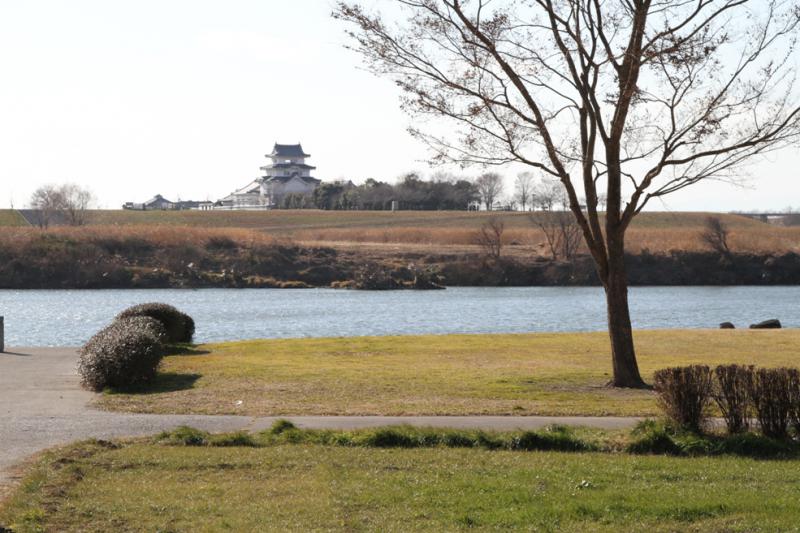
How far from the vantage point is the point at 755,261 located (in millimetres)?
106062

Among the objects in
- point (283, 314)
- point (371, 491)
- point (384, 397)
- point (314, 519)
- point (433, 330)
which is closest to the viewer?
point (314, 519)

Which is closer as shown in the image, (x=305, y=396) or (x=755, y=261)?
(x=305, y=396)

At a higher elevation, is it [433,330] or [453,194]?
[453,194]

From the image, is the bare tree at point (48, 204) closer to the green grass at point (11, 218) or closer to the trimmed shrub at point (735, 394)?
the green grass at point (11, 218)

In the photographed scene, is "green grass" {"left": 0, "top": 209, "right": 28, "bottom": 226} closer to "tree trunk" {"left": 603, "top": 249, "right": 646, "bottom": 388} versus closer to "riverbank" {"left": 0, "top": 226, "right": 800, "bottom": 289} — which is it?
"riverbank" {"left": 0, "top": 226, "right": 800, "bottom": 289}

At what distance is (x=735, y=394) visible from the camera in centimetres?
1391

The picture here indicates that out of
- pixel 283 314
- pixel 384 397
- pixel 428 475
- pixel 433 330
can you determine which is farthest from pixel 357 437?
pixel 283 314

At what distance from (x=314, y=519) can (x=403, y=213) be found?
141m

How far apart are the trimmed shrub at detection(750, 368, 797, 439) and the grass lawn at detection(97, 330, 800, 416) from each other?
4000mm

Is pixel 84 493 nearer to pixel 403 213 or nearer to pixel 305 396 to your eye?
pixel 305 396

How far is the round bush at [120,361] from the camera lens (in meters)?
21.2

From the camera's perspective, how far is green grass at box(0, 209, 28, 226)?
465 ft

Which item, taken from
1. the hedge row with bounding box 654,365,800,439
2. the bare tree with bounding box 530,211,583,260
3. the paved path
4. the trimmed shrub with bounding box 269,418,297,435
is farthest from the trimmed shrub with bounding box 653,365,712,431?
the bare tree with bounding box 530,211,583,260

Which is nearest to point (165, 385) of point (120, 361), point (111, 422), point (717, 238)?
point (120, 361)
